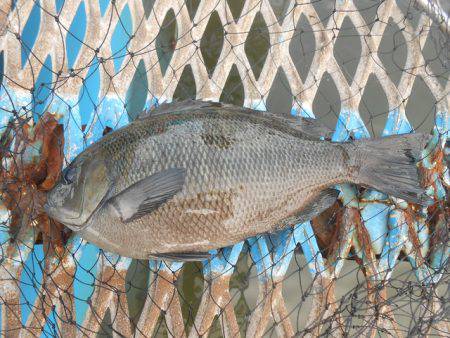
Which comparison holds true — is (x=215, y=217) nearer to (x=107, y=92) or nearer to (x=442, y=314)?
(x=107, y=92)

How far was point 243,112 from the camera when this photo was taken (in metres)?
2.39

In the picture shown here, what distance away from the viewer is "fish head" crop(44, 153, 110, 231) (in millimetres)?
2156

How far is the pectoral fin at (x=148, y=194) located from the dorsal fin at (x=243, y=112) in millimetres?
365

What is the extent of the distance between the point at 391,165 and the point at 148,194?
46.6 inches

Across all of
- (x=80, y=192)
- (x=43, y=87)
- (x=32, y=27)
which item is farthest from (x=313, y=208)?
(x=32, y=27)

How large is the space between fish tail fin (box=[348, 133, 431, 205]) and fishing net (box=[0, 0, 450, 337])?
0.42 metres

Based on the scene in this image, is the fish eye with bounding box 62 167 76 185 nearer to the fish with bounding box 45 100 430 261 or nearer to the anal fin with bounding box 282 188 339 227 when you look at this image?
the fish with bounding box 45 100 430 261

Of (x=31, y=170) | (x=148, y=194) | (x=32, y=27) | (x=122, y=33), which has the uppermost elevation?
(x=122, y=33)

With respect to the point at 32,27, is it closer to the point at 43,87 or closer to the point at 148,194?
the point at 43,87

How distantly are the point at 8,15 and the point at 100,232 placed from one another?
1.41m

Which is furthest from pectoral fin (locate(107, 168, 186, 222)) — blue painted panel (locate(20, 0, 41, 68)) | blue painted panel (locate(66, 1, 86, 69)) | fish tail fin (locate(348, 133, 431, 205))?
blue painted panel (locate(20, 0, 41, 68))

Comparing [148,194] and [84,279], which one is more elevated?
[84,279]

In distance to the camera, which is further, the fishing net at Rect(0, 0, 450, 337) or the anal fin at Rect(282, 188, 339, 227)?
the fishing net at Rect(0, 0, 450, 337)

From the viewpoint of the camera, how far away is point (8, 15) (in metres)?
2.71
